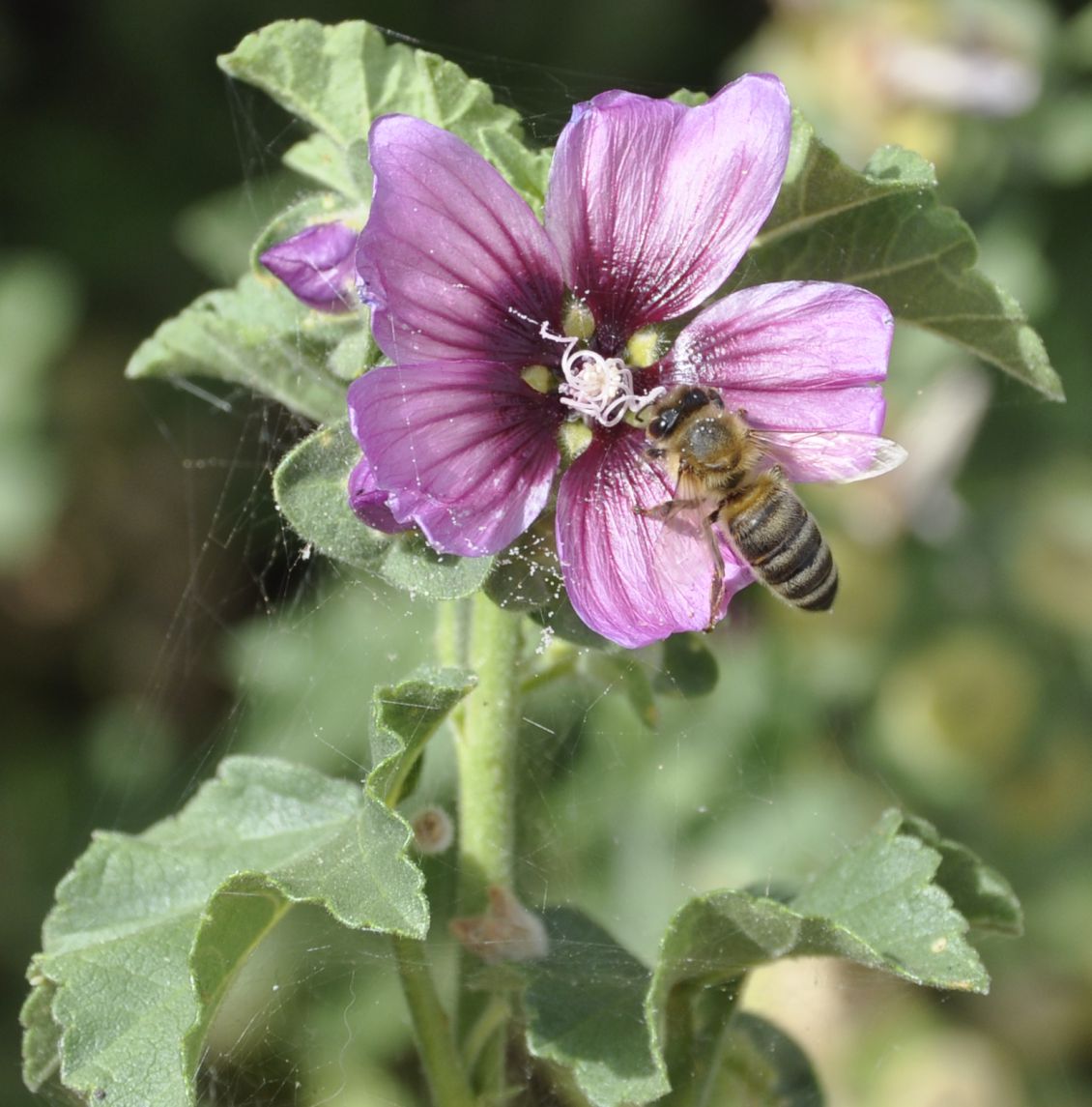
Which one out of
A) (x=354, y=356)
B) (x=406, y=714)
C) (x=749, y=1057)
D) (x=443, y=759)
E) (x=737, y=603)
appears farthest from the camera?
(x=737, y=603)

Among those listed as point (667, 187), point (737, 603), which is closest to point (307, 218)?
point (667, 187)

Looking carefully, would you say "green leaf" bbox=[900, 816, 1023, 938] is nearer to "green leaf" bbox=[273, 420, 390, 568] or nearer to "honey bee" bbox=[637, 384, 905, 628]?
"honey bee" bbox=[637, 384, 905, 628]

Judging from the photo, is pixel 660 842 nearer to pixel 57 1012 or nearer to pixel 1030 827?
pixel 1030 827

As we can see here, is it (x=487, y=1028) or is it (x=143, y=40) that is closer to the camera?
(x=487, y=1028)

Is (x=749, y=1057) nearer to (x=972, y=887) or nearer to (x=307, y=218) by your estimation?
(x=972, y=887)

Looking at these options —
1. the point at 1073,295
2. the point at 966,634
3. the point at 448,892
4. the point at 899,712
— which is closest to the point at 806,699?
the point at 899,712

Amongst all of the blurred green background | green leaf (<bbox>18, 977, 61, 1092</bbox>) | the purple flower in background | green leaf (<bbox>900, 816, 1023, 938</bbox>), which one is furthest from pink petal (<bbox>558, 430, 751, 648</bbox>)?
the blurred green background

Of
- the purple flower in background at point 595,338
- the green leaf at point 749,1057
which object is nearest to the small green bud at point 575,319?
the purple flower in background at point 595,338
